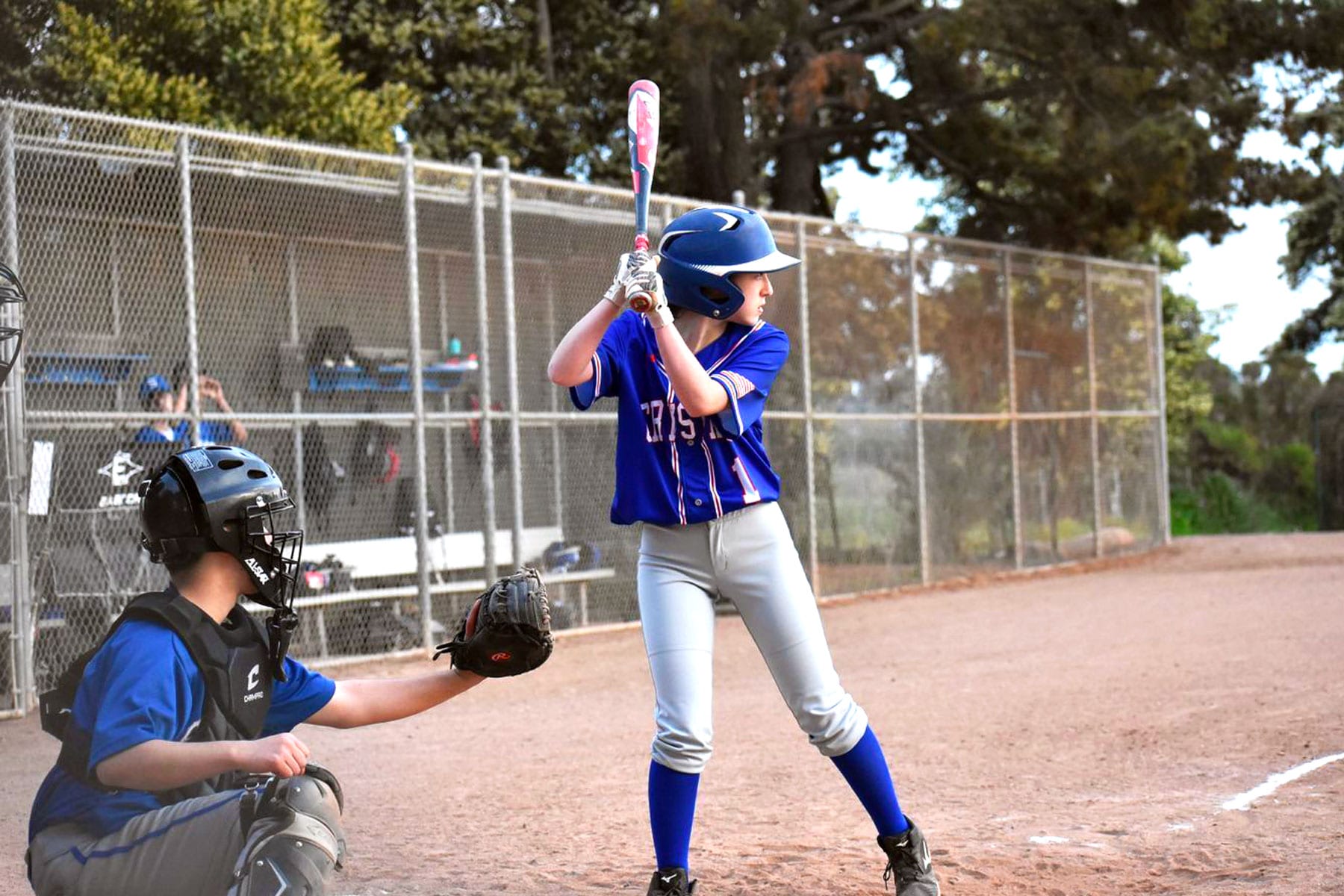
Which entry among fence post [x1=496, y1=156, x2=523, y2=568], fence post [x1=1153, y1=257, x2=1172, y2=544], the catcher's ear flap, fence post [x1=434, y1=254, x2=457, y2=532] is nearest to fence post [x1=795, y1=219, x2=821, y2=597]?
fence post [x1=434, y1=254, x2=457, y2=532]

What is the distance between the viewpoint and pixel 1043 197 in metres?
19.6

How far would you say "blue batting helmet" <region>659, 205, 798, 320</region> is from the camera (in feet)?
13.2

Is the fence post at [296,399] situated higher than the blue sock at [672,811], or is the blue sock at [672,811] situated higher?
the fence post at [296,399]

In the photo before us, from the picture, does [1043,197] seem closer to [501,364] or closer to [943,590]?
[943,590]

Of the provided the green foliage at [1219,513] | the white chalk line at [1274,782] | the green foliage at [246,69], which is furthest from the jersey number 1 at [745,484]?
the green foliage at [1219,513]

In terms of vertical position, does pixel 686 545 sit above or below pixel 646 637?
above

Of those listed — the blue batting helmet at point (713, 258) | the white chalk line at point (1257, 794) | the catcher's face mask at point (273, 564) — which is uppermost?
the blue batting helmet at point (713, 258)

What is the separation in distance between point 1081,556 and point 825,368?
18.3ft

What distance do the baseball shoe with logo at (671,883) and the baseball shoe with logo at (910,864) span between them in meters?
0.54

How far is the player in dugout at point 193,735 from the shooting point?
2.59 metres

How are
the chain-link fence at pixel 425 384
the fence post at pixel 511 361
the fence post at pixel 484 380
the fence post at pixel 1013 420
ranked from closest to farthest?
the chain-link fence at pixel 425 384 → the fence post at pixel 484 380 → the fence post at pixel 511 361 → the fence post at pixel 1013 420

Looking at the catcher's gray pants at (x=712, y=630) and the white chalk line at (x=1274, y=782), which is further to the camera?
the white chalk line at (x=1274, y=782)

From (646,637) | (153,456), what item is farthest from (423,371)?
(646,637)

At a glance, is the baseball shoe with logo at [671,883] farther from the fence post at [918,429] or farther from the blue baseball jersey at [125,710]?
the fence post at [918,429]
